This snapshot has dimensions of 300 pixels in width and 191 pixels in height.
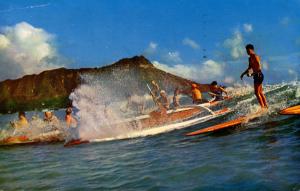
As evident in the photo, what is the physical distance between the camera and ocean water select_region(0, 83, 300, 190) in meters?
8.32

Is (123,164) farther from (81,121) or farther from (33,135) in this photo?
(33,135)

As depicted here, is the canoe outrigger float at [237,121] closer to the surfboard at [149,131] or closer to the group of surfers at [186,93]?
the surfboard at [149,131]

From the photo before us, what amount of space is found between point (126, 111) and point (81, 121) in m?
4.19

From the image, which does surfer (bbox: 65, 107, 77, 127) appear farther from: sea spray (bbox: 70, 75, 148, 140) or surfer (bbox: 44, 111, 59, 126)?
surfer (bbox: 44, 111, 59, 126)

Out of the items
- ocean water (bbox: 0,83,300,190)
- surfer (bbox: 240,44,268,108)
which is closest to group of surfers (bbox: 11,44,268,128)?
surfer (bbox: 240,44,268,108)

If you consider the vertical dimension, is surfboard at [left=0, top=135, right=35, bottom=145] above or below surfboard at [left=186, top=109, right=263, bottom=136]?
above

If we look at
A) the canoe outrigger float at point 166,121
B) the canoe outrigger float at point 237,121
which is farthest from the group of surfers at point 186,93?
the canoe outrigger float at point 237,121

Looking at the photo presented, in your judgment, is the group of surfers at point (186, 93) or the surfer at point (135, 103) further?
the surfer at point (135, 103)

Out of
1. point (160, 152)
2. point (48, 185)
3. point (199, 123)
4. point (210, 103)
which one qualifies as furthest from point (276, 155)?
point (210, 103)

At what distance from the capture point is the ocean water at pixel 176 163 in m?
8.32

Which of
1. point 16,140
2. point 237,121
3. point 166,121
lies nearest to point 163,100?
point 166,121

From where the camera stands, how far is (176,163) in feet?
34.7

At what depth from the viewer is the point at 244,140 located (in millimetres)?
12508

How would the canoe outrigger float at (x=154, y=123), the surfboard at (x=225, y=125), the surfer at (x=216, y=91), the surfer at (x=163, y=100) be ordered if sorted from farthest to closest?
the surfer at (x=216, y=91), the surfer at (x=163, y=100), the canoe outrigger float at (x=154, y=123), the surfboard at (x=225, y=125)
